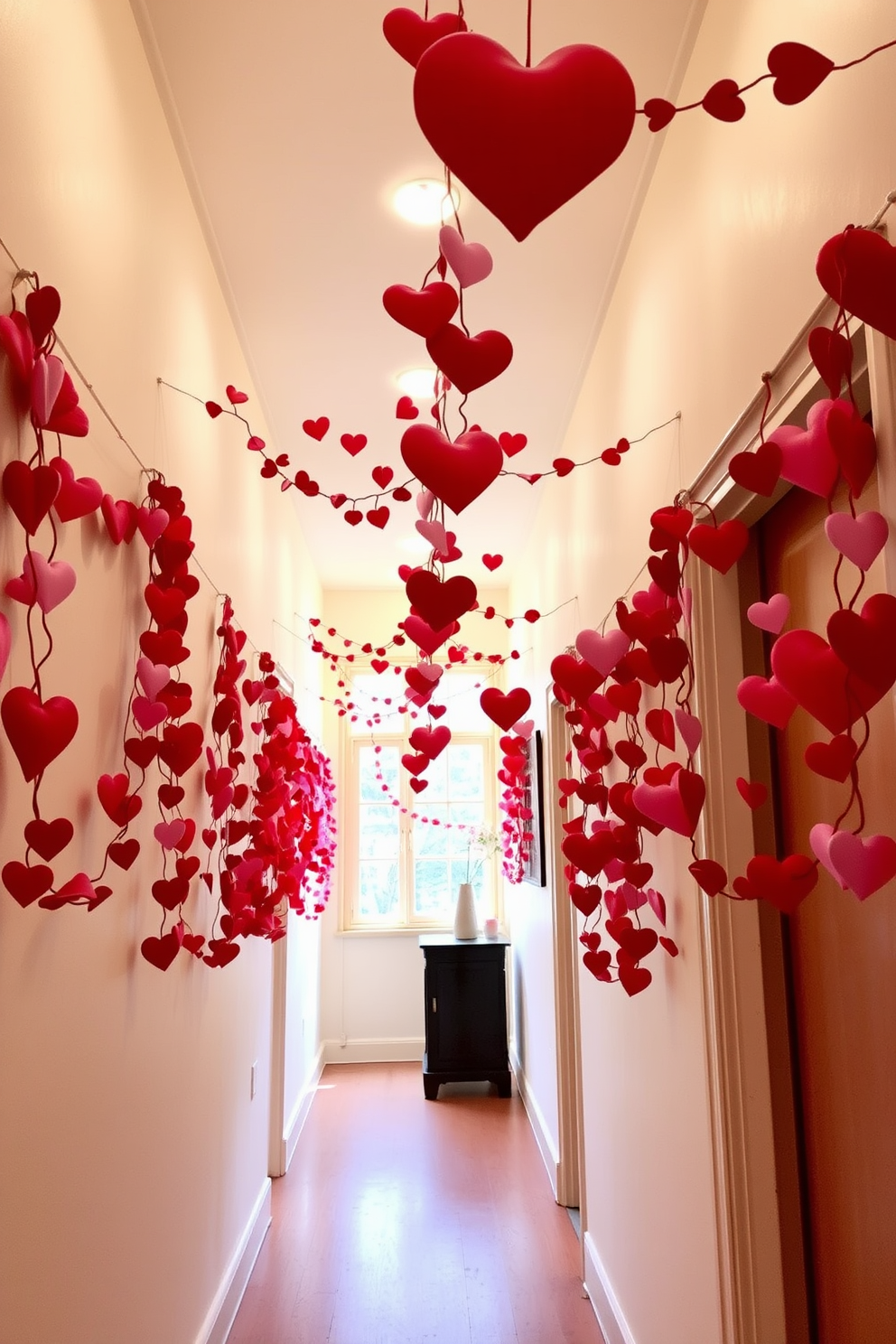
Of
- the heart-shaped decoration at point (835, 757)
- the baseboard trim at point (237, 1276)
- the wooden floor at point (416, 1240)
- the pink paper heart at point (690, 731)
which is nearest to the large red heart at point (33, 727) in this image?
the heart-shaped decoration at point (835, 757)

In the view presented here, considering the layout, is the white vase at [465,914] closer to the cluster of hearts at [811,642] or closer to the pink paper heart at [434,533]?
the cluster of hearts at [811,642]

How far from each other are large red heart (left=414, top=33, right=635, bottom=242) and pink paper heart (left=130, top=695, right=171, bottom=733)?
1142 mm

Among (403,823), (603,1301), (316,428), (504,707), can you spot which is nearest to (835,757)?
(504,707)

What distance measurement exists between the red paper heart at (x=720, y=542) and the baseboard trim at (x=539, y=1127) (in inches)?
120

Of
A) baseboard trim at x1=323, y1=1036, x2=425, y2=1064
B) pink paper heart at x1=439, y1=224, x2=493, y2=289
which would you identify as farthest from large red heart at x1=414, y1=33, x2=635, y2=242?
baseboard trim at x1=323, y1=1036, x2=425, y2=1064

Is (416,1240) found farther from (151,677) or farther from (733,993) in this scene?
(151,677)

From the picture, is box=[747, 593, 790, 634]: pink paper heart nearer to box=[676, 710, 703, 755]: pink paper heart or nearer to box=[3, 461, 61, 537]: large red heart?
box=[676, 710, 703, 755]: pink paper heart

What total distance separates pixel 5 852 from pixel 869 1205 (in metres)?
1.28

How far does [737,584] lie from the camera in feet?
5.93

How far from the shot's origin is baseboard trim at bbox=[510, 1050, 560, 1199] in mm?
3854

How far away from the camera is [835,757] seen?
98 cm

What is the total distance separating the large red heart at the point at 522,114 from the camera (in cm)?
78

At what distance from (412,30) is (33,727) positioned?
0.88 metres

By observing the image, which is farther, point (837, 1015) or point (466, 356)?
point (837, 1015)
